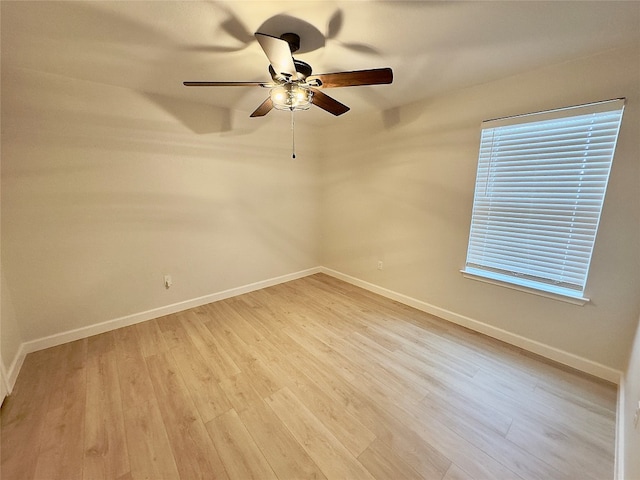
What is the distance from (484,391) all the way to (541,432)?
33 centimetres

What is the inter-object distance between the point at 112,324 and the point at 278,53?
2875 millimetres

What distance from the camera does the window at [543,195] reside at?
5.86 feet

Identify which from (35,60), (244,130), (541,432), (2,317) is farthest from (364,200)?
(2,317)

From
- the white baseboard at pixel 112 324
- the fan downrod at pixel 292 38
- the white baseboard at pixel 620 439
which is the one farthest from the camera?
the white baseboard at pixel 112 324

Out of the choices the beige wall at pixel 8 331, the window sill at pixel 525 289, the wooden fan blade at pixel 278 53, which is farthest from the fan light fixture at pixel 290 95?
the beige wall at pixel 8 331

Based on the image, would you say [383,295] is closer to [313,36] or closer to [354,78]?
[354,78]

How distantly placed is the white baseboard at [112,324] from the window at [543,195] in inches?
109

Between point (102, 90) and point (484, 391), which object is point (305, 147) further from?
point (484, 391)

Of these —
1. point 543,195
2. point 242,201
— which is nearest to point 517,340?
point 543,195

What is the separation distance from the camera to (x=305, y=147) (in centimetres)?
374

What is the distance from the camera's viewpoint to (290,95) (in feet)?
5.64

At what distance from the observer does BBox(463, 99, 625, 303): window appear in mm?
1786

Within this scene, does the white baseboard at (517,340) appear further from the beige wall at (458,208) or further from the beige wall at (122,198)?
the beige wall at (122,198)

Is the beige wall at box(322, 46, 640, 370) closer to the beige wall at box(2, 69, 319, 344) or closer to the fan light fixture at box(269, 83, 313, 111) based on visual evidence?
the beige wall at box(2, 69, 319, 344)
